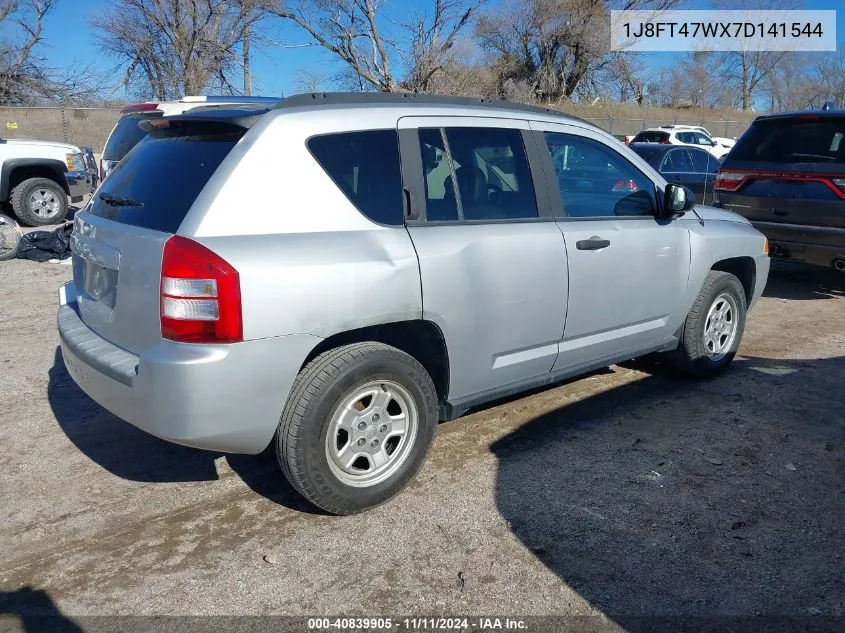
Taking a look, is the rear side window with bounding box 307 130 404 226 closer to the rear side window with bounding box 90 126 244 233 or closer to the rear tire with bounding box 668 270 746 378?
the rear side window with bounding box 90 126 244 233

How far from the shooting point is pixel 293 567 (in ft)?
10.2

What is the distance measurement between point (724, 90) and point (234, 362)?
2328 inches

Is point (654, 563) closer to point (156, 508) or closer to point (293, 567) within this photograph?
point (293, 567)

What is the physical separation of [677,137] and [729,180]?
18.3 meters

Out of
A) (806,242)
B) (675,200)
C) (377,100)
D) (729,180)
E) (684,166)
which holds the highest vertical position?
(684,166)

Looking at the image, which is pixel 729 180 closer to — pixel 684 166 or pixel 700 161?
pixel 684 166

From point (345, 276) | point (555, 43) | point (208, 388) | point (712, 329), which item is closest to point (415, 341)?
point (345, 276)

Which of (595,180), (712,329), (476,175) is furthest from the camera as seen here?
(712,329)

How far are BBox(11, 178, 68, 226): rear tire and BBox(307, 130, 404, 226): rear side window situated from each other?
1020cm

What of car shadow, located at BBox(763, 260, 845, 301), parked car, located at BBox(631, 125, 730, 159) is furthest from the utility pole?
car shadow, located at BBox(763, 260, 845, 301)

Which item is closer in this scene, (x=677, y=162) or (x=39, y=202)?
(x=39, y=202)

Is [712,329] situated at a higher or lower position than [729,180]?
lower

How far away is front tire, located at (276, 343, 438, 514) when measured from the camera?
10.5ft

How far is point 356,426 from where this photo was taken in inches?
136
